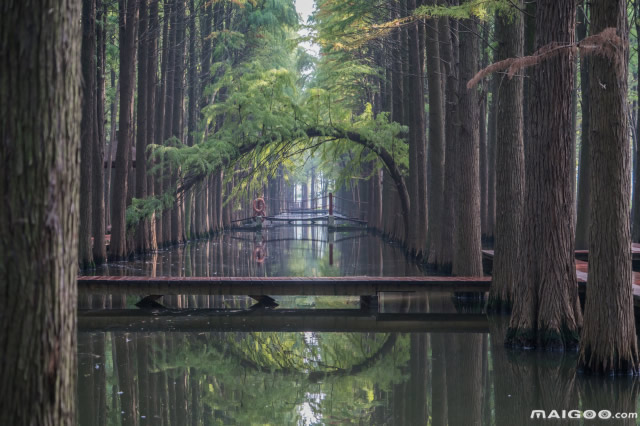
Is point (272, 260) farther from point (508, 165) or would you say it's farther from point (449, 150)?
point (508, 165)

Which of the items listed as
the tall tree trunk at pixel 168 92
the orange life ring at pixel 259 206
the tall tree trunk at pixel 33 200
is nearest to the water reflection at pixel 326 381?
the tall tree trunk at pixel 33 200

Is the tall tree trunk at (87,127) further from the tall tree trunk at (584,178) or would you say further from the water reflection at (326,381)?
the tall tree trunk at (584,178)

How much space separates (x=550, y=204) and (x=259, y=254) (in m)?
18.1

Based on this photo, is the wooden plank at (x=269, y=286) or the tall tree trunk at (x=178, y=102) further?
the tall tree trunk at (x=178, y=102)

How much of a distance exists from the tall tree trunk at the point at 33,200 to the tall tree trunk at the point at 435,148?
17.6 m

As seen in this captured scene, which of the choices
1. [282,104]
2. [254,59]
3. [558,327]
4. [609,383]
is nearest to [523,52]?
[558,327]

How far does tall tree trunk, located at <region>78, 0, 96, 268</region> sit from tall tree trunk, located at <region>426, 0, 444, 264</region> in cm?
847

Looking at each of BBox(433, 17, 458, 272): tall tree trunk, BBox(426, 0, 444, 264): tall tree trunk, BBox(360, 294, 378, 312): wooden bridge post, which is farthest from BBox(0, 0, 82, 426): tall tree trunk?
BBox(426, 0, 444, 264): tall tree trunk

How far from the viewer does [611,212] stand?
861 centimetres

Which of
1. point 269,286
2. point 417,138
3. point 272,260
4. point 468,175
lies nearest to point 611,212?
point 468,175

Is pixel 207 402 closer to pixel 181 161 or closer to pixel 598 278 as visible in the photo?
pixel 598 278

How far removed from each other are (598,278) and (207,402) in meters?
4.41

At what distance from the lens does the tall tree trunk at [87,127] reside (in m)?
19.9

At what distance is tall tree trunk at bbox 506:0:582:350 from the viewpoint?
10102 mm
